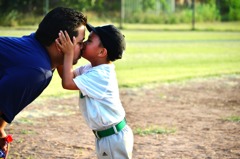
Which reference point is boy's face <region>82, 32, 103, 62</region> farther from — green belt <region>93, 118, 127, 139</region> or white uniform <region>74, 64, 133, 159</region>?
green belt <region>93, 118, 127, 139</region>

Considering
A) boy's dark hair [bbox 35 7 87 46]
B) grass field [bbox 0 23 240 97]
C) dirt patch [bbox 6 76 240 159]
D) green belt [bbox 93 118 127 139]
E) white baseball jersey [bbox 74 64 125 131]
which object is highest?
boy's dark hair [bbox 35 7 87 46]

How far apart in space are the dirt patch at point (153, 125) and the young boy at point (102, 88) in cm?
148

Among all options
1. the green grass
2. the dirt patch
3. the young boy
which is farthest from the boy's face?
the green grass

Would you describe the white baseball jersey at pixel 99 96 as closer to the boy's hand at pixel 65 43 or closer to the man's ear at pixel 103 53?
the man's ear at pixel 103 53

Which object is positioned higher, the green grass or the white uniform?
the white uniform

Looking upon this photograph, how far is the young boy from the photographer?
361cm

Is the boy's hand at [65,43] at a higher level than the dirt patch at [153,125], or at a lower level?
higher

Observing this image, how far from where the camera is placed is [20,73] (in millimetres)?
3320

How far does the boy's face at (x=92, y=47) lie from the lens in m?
3.69

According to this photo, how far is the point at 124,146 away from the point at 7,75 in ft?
3.15

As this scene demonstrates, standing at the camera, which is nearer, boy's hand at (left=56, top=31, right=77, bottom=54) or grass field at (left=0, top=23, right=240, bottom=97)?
boy's hand at (left=56, top=31, right=77, bottom=54)

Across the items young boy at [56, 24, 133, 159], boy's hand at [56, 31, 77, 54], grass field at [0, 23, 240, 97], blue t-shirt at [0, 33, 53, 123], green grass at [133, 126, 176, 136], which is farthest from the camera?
grass field at [0, 23, 240, 97]

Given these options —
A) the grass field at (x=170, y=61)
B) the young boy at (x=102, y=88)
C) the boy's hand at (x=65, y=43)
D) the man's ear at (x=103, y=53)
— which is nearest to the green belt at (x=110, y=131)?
the young boy at (x=102, y=88)

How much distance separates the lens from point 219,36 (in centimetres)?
2408
